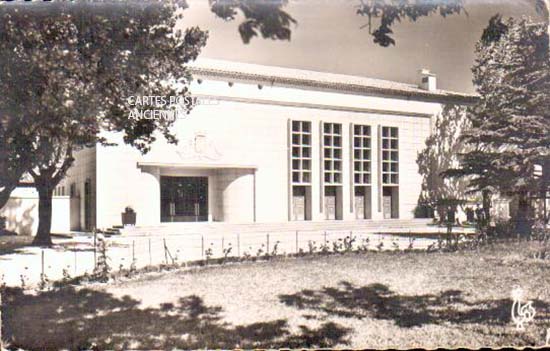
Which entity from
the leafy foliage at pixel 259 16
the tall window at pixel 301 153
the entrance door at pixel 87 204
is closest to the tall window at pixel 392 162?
the tall window at pixel 301 153

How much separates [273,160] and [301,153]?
7.27 ft

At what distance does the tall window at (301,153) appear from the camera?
18344 millimetres

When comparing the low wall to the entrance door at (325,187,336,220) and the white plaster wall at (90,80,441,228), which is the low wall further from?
the entrance door at (325,187,336,220)

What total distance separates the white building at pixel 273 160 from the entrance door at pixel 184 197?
4cm

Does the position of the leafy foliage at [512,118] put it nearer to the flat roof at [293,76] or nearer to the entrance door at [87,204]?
the flat roof at [293,76]

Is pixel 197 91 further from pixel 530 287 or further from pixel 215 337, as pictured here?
pixel 530 287

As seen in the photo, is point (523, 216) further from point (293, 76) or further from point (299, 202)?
point (299, 202)

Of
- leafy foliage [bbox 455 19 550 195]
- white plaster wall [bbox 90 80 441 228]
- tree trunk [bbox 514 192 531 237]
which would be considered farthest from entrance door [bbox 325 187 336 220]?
tree trunk [bbox 514 192 531 237]

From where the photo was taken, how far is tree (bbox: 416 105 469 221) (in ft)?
28.3

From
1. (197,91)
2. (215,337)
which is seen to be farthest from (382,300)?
(197,91)

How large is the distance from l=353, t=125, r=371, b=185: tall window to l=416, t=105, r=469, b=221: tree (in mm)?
5782

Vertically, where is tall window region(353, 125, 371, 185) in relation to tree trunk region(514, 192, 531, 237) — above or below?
above

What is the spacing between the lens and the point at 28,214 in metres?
14.7

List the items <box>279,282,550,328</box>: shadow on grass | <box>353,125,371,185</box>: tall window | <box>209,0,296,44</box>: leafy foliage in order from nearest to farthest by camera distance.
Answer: <box>209,0,296,44</box>: leafy foliage, <box>279,282,550,328</box>: shadow on grass, <box>353,125,371,185</box>: tall window
